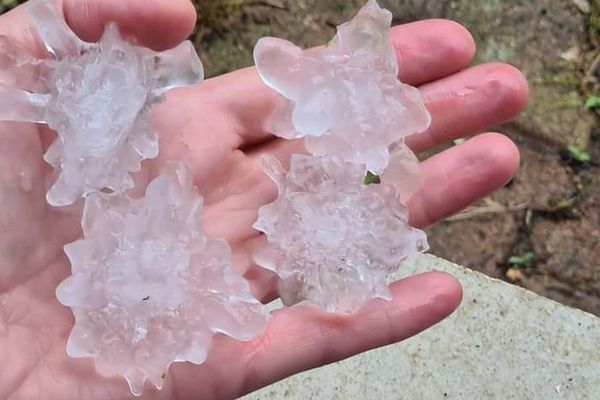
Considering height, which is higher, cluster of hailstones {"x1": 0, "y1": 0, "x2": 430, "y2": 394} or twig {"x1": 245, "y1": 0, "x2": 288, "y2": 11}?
cluster of hailstones {"x1": 0, "y1": 0, "x2": 430, "y2": 394}

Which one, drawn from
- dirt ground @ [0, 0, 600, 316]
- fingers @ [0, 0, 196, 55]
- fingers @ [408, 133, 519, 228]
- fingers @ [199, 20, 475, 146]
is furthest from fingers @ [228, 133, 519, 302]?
dirt ground @ [0, 0, 600, 316]

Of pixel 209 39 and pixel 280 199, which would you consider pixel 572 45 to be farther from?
pixel 280 199

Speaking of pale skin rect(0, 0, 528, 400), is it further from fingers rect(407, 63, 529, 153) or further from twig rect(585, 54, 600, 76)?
twig rect(585, 54, 600, 76)

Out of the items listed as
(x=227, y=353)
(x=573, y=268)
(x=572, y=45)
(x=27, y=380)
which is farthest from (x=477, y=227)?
(x=27, y=380)

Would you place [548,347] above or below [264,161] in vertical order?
below

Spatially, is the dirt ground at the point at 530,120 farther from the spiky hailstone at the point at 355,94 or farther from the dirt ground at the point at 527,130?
the spiky hailstone at the point at 355,94
